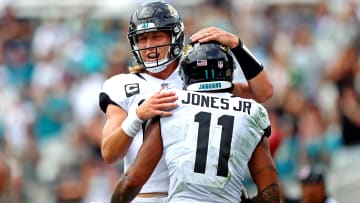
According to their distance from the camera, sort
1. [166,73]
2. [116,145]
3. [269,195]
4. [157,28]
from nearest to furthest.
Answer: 1. [269,195]
2. [116,145]
3. [157,28]
4. [166,73]

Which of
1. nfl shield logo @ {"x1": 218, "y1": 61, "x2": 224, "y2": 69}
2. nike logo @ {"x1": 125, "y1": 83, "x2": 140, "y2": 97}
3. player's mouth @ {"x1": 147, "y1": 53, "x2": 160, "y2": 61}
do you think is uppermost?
player's mouth @ {"x1": 147, "y1": 53, "x2": 160, "y2": 61}

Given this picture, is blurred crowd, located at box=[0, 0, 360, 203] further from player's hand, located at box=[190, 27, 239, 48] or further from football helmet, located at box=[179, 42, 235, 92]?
football helmet, located at box=[179, 42, 235, 92]

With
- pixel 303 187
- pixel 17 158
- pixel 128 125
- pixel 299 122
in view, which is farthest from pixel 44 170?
pixel 128 125

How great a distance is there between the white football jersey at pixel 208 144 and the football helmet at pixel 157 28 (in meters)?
0.58

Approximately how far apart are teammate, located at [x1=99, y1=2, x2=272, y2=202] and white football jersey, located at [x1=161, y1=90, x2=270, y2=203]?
30cm

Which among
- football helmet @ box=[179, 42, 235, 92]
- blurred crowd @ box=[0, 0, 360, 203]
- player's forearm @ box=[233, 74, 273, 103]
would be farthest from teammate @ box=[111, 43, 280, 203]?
blurred crowd @ box=[0, 0, 360, 203]

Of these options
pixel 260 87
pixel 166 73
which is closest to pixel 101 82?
pixel 260 87

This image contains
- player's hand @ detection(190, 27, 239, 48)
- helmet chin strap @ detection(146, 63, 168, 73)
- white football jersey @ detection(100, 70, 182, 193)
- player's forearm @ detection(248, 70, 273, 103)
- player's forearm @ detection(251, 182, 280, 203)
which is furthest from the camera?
player's forearm @ detection(248, 70, 273, 103)

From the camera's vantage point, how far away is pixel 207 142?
6.88 metres

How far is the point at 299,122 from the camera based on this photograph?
15.9 metres

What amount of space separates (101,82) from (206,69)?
9667mm

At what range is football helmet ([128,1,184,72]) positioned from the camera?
7.46 meters

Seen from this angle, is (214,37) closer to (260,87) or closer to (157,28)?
(157,28)

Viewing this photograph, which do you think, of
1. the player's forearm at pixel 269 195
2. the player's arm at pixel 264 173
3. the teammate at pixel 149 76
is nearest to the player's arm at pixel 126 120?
the teammate at pixel 149 76
